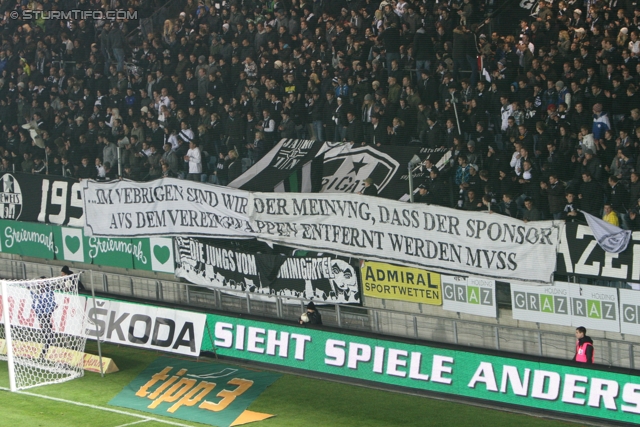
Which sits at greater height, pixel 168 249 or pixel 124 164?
pixel 124 164

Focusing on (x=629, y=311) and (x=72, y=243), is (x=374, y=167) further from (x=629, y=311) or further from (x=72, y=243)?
(x=72, y=243)

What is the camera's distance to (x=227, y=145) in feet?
69.8

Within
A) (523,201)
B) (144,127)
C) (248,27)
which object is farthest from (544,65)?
(144,127)

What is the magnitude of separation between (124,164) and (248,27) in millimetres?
4339

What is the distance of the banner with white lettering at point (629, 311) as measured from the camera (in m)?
15.2

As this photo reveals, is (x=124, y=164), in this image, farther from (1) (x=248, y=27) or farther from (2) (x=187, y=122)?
(1) (x=248, y=27)

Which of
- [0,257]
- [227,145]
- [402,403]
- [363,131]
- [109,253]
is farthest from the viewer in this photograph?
[0,257]

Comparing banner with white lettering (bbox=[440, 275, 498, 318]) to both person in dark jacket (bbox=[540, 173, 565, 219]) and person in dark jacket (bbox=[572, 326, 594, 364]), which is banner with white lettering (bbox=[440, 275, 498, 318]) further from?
person in dark jacket (bbox=[572, 326, 594, 364])

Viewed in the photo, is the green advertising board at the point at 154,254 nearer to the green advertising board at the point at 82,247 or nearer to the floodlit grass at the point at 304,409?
the green advertising board at the point at 82,247

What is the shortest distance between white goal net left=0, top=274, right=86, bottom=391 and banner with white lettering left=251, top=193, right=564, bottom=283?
395 cm

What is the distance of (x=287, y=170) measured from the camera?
1964 centimetres

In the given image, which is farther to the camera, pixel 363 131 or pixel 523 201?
pixel 363 131

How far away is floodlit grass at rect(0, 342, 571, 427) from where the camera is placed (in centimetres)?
1451
